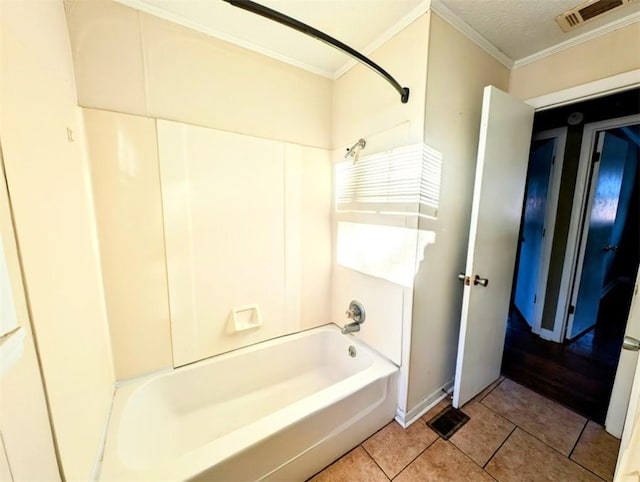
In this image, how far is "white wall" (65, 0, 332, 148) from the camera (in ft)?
3.91

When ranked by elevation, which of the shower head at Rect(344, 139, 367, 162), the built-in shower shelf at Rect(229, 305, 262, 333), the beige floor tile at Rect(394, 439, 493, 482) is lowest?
the beige floor tile at Rect(394, 439, 493, 482)

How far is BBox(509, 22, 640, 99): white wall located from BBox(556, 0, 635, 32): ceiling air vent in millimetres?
175

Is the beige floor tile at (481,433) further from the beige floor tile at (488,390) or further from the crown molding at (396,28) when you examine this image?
the crown molding at (396,28)

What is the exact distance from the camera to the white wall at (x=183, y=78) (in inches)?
46.9

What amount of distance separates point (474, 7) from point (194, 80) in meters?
1.54

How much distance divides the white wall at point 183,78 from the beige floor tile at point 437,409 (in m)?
2.03

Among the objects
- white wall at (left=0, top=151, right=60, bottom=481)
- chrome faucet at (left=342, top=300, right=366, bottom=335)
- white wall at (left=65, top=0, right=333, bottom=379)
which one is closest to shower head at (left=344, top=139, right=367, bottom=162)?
white wall at (left=65, top=0, right=333, bottom=379)

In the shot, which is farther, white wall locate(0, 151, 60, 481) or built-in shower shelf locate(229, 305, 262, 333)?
built-in shower shelf locate(229, 305, 262, 333)

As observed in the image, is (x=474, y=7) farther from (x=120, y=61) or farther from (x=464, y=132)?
(x=120, y=61)

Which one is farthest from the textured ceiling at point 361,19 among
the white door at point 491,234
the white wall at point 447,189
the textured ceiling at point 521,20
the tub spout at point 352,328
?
the tub spout at point 352,328

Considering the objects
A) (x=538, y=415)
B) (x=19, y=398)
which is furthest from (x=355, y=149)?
(x=538, y=415)

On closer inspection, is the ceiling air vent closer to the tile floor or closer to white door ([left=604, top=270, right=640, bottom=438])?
white door ([left=604, top=270, right=640, bottom=438])

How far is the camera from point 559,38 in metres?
1.46

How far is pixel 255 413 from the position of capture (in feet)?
5.30
